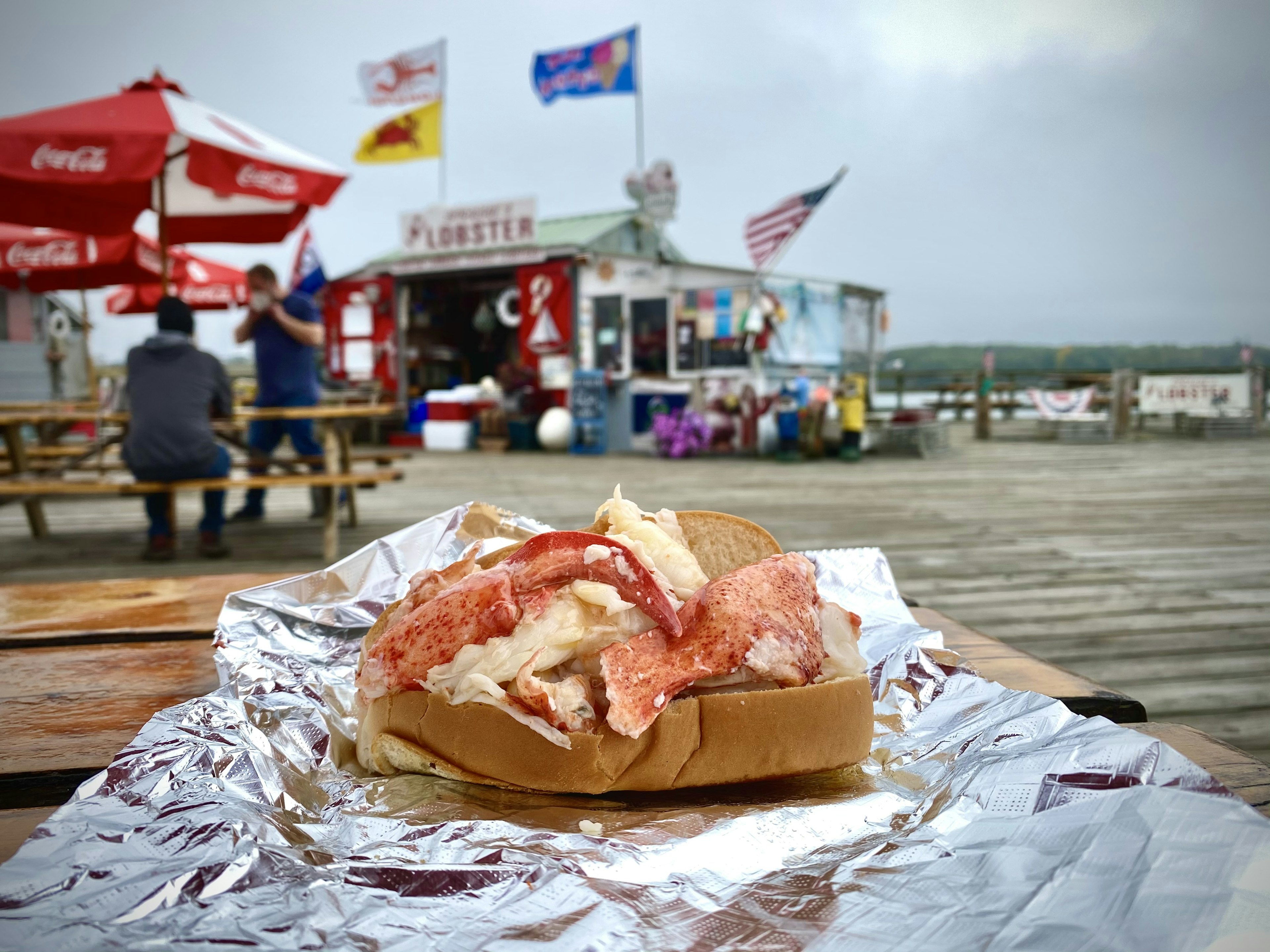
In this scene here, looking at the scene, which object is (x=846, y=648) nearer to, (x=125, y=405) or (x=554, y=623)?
(x=554, y=623)

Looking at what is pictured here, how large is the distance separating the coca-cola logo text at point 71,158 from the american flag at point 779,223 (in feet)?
27.4

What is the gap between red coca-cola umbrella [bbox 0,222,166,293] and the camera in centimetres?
803

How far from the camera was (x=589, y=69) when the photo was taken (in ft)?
45.3

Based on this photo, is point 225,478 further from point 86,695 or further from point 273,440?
point 86,695

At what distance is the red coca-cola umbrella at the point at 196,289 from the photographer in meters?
9.63

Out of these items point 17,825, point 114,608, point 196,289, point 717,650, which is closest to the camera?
point 17,825

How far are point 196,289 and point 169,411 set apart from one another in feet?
21.9

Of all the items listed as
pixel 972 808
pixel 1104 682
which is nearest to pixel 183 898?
pixel 972 808

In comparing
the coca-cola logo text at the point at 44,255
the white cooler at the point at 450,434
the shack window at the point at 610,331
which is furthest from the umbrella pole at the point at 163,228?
the white cooler at the point at 450,434

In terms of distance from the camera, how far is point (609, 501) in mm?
1221

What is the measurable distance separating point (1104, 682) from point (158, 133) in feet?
17.4

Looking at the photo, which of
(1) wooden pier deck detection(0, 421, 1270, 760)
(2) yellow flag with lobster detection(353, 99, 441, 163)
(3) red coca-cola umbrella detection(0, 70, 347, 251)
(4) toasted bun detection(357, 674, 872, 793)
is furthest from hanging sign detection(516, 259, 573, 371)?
(4) toasted bun detection(357, 674, 872, 793)

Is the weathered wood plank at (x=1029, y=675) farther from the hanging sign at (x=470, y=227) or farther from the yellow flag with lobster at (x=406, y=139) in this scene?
the yellow flag with lobster at (x=406, y=139)

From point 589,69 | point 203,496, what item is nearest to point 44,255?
point 203,496
